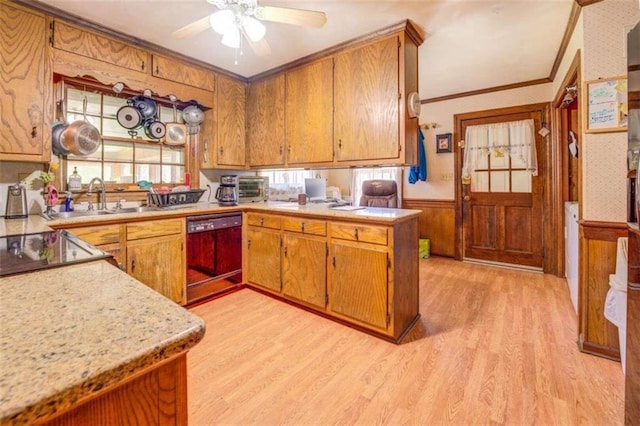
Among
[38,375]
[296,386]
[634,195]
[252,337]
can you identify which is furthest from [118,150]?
[634,195]

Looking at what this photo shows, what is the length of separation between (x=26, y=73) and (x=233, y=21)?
5.17 ft

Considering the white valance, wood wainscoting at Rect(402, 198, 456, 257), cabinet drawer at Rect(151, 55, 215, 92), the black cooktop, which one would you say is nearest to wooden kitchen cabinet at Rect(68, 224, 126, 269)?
the black cooktop

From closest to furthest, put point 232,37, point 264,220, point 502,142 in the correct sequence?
point 232,37 < point 264,220 < point 502,142

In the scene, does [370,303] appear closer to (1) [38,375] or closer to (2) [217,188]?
(1) [38,375]

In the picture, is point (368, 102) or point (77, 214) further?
point (368, 102)

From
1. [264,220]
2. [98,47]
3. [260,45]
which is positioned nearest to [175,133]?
→ [98,47]

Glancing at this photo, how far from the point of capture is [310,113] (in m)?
3.04

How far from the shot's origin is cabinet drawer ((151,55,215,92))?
2.82 m

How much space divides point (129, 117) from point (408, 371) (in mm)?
3211

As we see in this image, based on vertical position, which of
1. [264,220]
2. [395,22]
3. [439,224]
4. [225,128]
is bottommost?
→ [439,224]

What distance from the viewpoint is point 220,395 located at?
1588 millimetres

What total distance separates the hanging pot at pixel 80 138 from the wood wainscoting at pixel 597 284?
3.76 meters

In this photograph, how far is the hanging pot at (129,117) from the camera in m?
2.84

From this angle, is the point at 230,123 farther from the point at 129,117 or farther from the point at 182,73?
the point at 129,117
